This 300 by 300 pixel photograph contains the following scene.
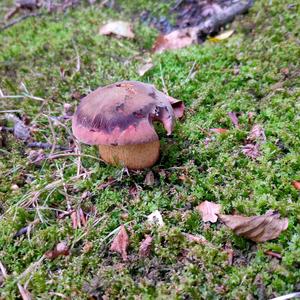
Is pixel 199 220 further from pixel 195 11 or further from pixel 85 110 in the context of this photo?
pixel 195 11

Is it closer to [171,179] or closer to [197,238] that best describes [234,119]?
[171,179]

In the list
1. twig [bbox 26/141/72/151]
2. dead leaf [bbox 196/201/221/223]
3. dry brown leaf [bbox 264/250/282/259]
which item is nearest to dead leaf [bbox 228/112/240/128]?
dead leaf [bbox 196/201/221/223]

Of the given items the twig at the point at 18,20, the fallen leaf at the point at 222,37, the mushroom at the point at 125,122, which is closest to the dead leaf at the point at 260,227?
the mushroom at the point at 125,122

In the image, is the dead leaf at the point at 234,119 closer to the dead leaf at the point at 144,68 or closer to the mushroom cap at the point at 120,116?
the mushroom cap at the point at 120,116

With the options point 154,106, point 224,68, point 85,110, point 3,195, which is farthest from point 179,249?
point 224,68

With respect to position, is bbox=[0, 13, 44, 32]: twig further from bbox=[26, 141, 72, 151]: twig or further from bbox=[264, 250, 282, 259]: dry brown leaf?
bbox=[264, 250, 282, 259]: dry brown leaf

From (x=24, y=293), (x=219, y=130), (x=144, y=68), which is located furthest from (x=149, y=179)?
(x=144, y=68)

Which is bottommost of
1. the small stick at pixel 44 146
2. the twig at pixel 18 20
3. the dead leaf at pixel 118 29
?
the small stick at pixel 44 146
